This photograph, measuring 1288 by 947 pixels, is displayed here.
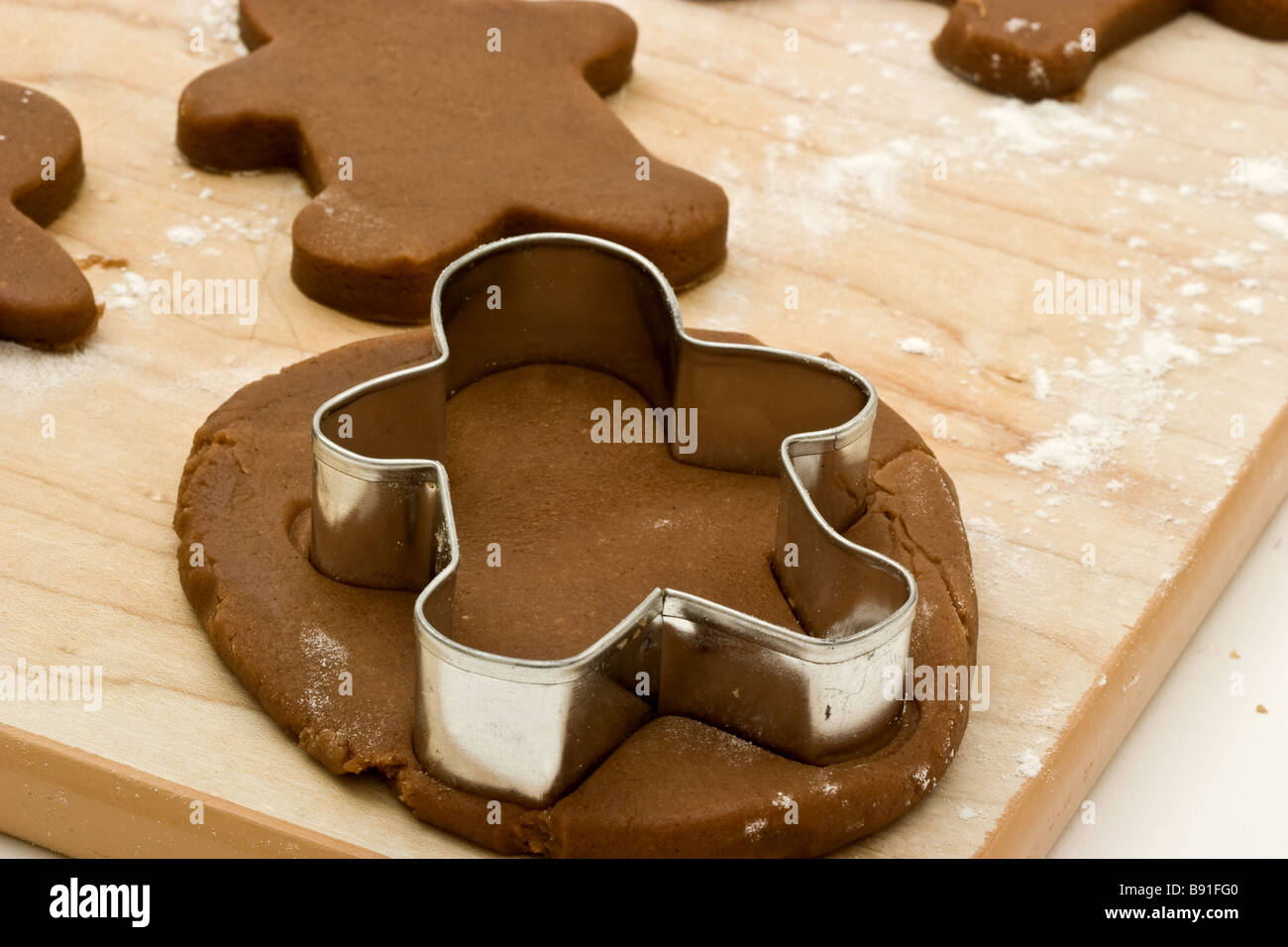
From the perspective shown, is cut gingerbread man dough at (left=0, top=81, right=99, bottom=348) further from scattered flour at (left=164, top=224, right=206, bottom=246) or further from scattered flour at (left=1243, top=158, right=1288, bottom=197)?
scattered flour at (left=1243, top=158, right=1288, bottom=197)

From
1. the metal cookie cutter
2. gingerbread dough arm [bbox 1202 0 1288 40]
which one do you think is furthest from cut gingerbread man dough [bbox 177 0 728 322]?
gingerbread dough arm [bbox 1202 0 1288 40]

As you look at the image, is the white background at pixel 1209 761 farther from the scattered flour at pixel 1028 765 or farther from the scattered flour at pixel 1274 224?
the scattered flour at pixel 1274 224

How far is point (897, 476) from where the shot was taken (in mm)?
1689

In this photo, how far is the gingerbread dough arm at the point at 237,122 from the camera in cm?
209

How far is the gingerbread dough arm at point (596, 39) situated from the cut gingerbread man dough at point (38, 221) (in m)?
0.60

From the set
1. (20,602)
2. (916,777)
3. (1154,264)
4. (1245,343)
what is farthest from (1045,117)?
(20,602)

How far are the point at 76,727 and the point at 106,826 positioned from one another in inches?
3.3

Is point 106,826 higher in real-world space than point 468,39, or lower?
lower

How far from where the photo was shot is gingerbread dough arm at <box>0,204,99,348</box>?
181 centimetres

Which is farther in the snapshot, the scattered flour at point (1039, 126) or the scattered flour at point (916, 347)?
the scattered flour at point (1039, 126)

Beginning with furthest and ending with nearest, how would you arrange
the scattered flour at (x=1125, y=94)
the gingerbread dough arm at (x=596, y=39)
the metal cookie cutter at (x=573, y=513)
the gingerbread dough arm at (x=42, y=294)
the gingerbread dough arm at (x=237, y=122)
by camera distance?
the scattered flour at (x=1125, y=94)
the gingerbread dough arm at (x=596, y=39)
the gingerbread dough arm at (x=237, y=122)
the gingerbread dough arm at (x=42, y=294)
the metal cookie cutter at (x=573, y=513)

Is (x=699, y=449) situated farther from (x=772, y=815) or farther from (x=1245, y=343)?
(x=1245, y=343)

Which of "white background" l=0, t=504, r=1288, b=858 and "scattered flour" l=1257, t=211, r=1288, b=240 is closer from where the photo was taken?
"white background" l=0, t=504, r=1288, b=858

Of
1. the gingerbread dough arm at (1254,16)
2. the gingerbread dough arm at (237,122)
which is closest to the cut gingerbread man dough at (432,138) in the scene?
the gingerbread dough arm at (237,122)
